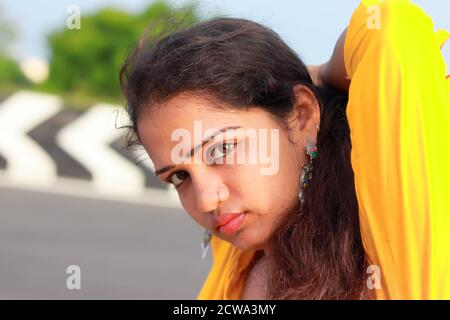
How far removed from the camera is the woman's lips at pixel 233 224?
79.6 inches

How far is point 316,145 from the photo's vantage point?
2148 mm

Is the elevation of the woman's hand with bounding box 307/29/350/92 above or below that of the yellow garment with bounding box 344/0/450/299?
above

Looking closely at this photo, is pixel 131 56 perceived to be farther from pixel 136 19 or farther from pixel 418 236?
pixel 136 19

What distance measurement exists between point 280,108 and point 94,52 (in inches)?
470

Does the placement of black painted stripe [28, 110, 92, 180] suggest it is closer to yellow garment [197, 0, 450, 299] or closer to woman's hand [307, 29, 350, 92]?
woman's hand [307, 29, 350, 92]

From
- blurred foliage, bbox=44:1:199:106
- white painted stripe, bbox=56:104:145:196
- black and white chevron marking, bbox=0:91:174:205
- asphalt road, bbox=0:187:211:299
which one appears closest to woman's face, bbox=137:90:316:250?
asphalt road, bbox=0:187:211:299

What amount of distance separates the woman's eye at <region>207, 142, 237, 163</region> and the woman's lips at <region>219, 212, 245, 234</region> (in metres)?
0.15

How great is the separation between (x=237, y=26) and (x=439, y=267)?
83 cm

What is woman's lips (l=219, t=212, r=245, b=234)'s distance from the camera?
2021mm

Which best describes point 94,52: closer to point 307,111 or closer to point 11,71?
point 11,71

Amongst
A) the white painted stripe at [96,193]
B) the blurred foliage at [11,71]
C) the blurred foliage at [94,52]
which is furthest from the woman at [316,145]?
the blurred foliage at [11,71]

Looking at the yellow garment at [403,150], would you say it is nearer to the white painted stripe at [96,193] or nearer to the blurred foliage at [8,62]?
the white painted stripe at [96,193]

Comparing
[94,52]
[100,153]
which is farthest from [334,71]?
[94,52]

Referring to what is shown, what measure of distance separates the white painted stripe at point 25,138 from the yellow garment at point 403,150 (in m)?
6.72
